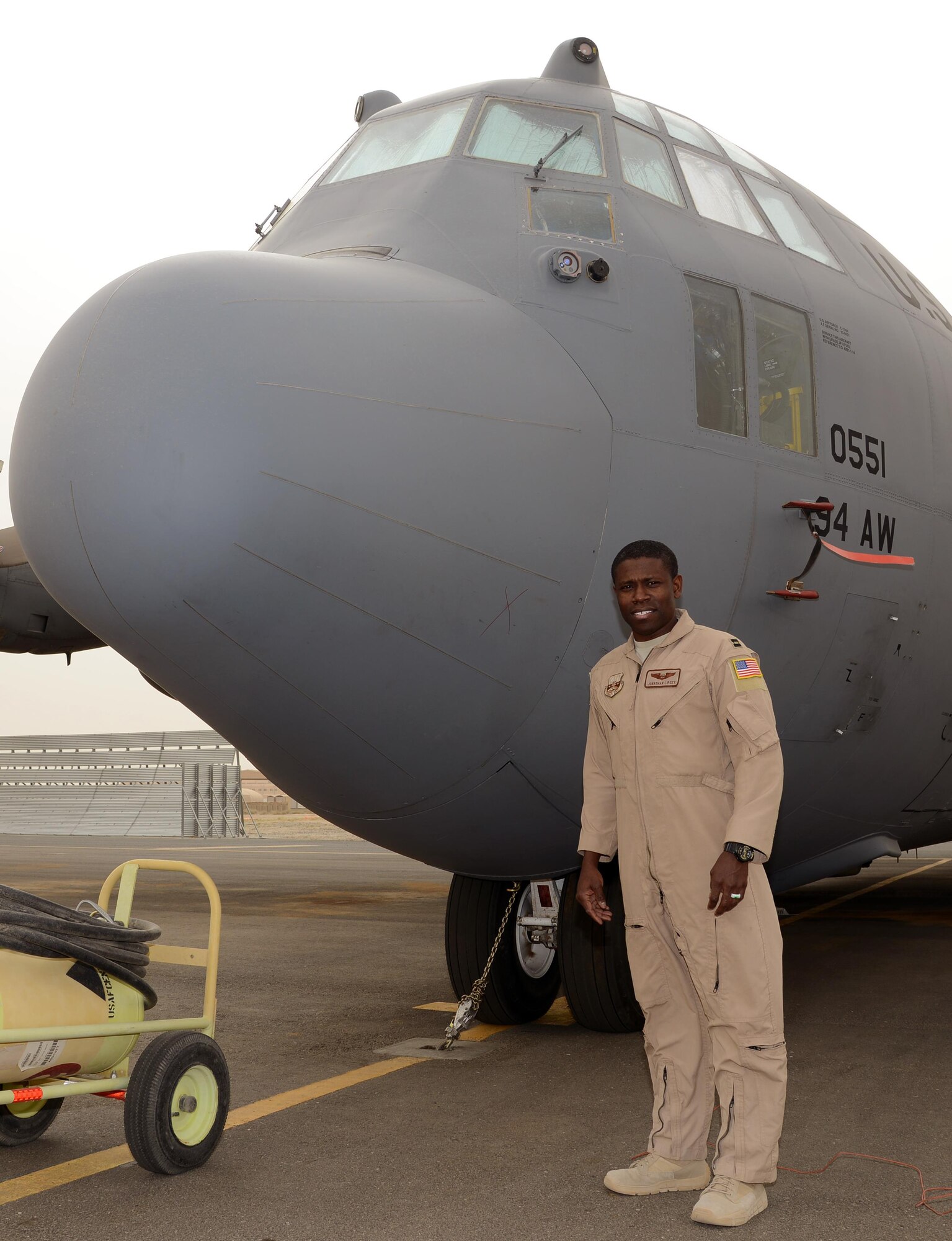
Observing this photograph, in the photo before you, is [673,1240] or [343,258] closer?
[673,1240]

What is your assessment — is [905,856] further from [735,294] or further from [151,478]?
[151,478]

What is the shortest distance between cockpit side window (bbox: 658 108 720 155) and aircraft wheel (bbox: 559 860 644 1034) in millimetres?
3842

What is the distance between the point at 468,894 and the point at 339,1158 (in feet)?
7.80

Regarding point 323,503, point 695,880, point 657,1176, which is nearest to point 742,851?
point 695,880

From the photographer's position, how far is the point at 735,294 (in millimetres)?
5832

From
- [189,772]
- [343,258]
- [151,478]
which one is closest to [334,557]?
[151,478]

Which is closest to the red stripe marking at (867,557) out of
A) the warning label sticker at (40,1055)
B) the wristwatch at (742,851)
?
the wristwatch at (742,851)

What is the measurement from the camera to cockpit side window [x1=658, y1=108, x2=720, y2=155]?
650cm

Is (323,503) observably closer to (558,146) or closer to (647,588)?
(647,588)

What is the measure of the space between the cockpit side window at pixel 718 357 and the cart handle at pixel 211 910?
2.90 meters

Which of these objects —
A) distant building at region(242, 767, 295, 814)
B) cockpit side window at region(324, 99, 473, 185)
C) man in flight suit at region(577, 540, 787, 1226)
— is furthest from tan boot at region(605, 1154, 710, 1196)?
distant building at region(242, 767, 295, 814)

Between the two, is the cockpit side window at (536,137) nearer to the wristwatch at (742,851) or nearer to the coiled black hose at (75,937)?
the wristwatch at (742,851)

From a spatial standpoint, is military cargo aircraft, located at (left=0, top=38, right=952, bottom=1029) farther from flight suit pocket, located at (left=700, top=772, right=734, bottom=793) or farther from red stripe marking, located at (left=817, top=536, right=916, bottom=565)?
flight suit pocket, located at (left=700, top=772, right=734, bottom=793)

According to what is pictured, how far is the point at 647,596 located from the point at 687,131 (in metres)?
3.60
